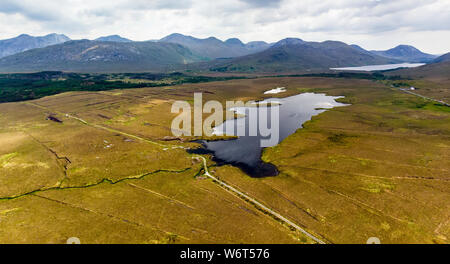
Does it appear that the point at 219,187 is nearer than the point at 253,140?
Yes

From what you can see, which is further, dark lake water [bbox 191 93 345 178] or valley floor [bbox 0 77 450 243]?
dark lake water [bbox 191 93 345 178]

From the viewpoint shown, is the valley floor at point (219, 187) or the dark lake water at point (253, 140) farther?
the dark lake water at point (253, 140)
